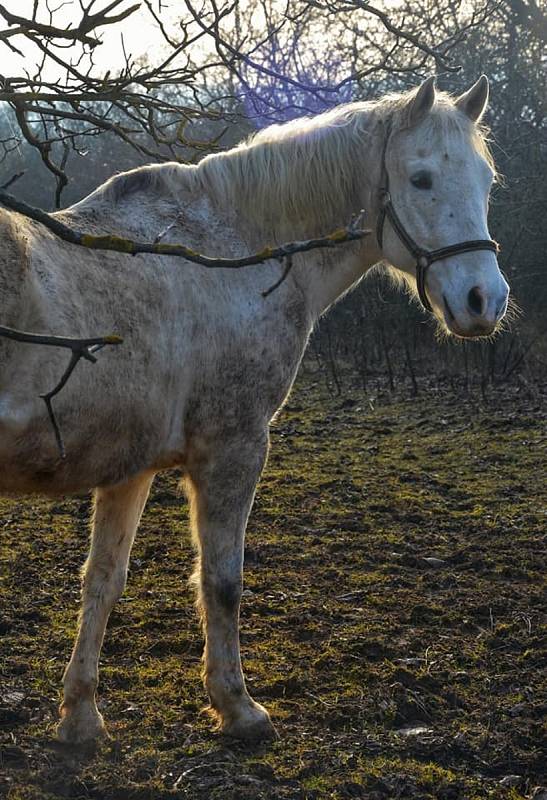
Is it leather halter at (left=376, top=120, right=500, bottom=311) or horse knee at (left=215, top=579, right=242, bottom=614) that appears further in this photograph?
horse knee at (left=215, top=579, right=242, bottom=614)

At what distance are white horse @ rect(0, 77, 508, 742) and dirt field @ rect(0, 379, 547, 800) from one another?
251 mm

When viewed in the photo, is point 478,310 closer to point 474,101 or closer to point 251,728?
point 474,101

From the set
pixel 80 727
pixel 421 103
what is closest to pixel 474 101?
pixel 421 103

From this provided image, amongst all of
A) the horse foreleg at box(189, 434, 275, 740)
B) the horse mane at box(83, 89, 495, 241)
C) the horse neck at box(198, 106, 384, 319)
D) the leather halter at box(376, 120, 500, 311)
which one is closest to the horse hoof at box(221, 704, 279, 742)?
the horse foreleg at box(189, 434, 275, 740)

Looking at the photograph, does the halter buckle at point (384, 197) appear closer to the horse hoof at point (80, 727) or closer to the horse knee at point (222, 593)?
the horse knee at point (222, 593)

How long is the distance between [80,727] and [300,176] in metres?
2.22

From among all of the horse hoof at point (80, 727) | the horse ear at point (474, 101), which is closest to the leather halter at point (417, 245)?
the horse ear at point (474, 101)

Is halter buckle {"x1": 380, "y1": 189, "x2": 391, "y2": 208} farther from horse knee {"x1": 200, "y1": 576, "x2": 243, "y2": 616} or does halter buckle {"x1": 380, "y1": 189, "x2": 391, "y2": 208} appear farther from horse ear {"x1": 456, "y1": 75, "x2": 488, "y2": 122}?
horse knee {"x1": 200, "y1": 576, "x2": 243, "y2": 616}

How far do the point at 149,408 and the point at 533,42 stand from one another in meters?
11.1

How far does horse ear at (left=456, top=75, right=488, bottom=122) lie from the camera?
3.56 metres

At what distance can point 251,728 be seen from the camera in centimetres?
323

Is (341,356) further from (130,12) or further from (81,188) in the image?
(130,12)

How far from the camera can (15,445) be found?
2645mm

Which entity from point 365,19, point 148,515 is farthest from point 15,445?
point 365,19
